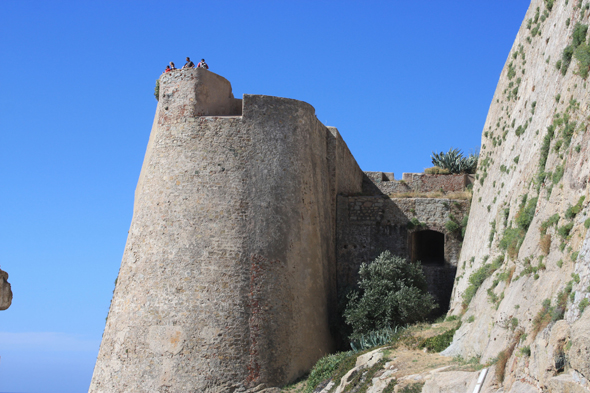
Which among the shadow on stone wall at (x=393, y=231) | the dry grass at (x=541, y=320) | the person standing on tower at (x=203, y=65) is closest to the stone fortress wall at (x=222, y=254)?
the shadow on stone wall at (x=393, y=231)

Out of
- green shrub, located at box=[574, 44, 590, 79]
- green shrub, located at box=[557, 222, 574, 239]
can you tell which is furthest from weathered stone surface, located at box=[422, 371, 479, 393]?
green shrub, located at box=[574, 44, 590, 79]

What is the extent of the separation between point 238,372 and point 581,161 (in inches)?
406

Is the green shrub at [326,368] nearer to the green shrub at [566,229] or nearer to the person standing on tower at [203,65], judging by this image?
the green shrub at [566,229]

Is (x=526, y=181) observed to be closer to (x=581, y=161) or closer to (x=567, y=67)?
(x=567, y=67)

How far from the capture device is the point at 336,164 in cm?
2273

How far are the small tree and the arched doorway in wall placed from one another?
2.75 m

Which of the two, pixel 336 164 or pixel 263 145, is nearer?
pixel 263 145

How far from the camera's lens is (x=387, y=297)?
1989 centimetres

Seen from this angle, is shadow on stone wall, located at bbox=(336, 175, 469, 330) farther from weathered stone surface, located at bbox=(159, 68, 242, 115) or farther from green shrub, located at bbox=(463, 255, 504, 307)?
weathered stone surface, located at bbox=(159, 68, 242, 115)

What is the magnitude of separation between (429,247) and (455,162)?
3.90 metres

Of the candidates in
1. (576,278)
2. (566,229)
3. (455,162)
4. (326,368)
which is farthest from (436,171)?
(576,278)

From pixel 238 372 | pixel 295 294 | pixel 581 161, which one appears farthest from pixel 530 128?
pixel 238 372

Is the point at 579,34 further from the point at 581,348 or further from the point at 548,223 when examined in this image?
the point at 581,348

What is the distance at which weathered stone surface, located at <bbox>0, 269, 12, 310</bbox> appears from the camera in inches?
313
